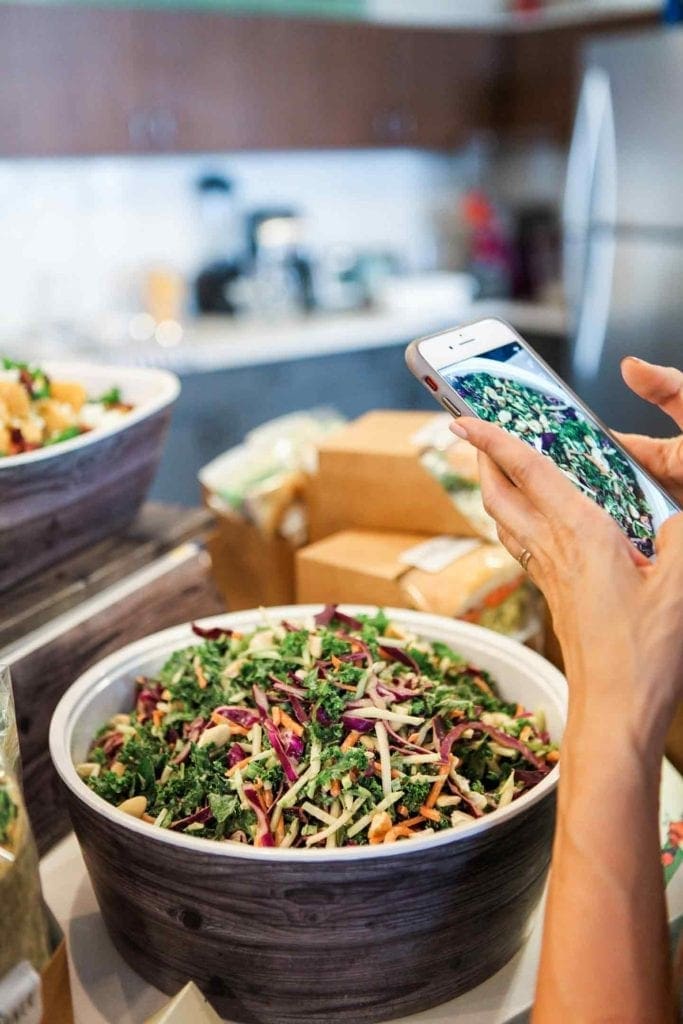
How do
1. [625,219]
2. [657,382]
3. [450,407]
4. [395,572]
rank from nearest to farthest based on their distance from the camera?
[450,407], [657,382], [395,572], [625,219]

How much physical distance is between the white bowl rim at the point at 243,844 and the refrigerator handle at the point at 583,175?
3216mm

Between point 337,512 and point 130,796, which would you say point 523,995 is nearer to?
point 130,796

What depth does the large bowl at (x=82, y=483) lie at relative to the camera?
1035mm

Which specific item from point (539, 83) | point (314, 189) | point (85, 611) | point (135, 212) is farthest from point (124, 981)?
point (539, 83)

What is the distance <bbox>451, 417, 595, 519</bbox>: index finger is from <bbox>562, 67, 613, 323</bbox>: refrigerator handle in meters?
3.55

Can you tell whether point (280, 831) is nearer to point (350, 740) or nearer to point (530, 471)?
point (350, 740)

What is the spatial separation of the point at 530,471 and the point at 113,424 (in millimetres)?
583

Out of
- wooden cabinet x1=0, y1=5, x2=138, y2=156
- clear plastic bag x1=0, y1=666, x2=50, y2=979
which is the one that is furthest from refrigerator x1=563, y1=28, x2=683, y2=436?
clear plastic bag x1=0, y1=666, x2=50, y2=979

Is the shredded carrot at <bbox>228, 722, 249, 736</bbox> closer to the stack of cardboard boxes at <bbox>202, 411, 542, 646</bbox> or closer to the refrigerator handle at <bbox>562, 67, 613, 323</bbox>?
the stack of cardboard boxes at <bbox>202, 411, 542, 646</bbox>

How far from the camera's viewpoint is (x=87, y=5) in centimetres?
356

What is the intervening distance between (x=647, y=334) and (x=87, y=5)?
2.43 m

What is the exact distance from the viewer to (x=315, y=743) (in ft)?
2.85

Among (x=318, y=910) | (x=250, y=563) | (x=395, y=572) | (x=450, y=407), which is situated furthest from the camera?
(x=250, y=563)

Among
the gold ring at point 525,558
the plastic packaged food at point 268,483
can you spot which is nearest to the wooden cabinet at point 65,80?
the plastic packaged food at point 268,483
